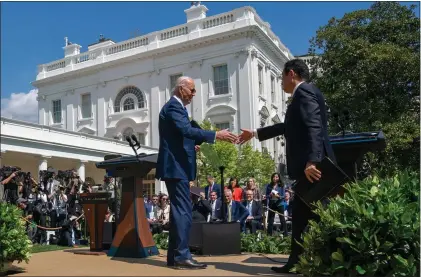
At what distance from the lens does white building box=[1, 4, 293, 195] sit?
1346 inches

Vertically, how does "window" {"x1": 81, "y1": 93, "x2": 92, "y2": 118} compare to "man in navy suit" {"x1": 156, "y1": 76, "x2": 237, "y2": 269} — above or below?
above

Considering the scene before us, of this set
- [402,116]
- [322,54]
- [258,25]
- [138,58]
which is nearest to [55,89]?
[138,58]

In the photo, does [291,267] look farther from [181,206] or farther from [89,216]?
[89,216]

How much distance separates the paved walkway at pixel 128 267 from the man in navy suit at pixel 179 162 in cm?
32

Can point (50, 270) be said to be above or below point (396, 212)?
below

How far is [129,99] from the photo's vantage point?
44375mm

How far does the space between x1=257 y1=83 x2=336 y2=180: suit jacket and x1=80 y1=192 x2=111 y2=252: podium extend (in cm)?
419

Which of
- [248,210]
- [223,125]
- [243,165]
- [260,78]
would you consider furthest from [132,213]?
[260,78]

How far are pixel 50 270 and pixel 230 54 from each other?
1357 inches

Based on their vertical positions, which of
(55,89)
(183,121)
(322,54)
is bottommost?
(183,121)

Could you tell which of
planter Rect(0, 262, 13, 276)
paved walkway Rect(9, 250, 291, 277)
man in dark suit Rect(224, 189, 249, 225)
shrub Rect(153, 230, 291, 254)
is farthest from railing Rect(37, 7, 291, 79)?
planter Rect(0, 262, 13, 276)

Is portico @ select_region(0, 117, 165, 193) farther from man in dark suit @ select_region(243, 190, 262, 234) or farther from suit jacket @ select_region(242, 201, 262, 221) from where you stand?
suit jacket @ select_region(242, 201, 262, 221)

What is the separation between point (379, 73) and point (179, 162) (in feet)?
64.9

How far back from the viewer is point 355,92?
22906mm
